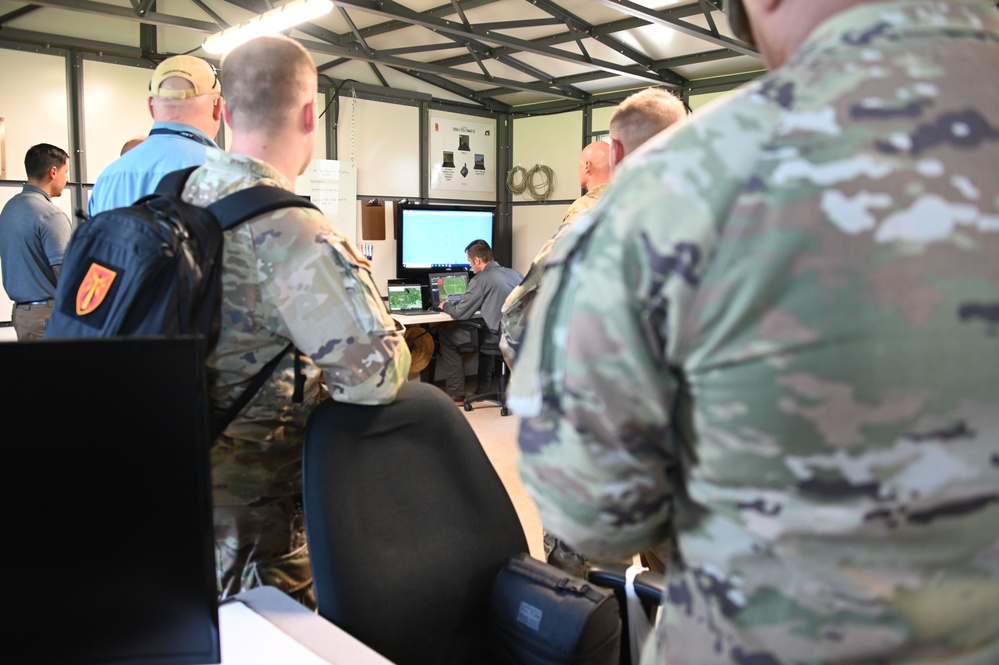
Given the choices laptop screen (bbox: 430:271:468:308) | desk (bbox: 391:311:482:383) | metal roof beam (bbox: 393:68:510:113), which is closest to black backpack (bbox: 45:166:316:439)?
desk (bbox: 391:311:482:383)

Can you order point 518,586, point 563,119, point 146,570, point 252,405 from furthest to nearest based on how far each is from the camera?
1. point 563,119
2. point 252,405
3. point 518,586
4. point 146,570

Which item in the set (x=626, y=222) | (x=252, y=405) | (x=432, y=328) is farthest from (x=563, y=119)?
(x=626, y=222)

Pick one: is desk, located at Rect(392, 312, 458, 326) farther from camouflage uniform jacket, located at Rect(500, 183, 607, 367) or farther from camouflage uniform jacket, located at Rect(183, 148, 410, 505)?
camouflage uniform jacket, located at Rect(183, 148, 410, 505)

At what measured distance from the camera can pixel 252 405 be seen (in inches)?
60.6

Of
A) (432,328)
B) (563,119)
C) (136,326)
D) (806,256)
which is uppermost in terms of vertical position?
(563,119)

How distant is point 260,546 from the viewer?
1573 millimetres

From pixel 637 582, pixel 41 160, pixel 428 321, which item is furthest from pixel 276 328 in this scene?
pixel 428 321

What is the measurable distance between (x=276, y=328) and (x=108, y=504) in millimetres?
712

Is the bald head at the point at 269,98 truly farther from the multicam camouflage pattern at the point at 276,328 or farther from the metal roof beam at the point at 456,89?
the metal roof beam at the point at 456,89

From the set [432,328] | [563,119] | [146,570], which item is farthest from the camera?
[563,119]

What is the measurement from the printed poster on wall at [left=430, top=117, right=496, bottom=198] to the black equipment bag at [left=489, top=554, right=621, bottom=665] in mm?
6740

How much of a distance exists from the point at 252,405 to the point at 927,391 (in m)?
1.25

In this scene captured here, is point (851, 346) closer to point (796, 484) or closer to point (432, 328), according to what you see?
point (796, 484)

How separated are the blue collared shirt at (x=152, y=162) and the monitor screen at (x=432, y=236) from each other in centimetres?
492
